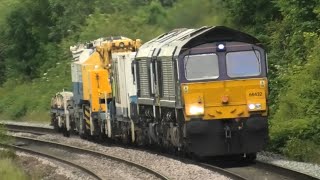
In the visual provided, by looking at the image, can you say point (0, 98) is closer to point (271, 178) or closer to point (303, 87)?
point (303, 87)

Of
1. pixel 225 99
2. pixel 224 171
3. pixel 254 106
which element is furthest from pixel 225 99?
pixel 224 171

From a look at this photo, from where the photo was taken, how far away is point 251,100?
63.4 feet

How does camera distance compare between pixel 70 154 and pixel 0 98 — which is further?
pixel 0 98

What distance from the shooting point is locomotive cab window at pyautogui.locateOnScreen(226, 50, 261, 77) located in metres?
19.5

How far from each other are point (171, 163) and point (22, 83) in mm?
41008

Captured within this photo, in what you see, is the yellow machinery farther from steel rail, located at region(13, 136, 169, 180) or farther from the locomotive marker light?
the locomotive marker light

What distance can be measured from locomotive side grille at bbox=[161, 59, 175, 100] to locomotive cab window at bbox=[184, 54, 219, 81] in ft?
2.28

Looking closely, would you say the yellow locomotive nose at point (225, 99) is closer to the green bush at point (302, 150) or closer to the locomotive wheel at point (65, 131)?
the green bush at point (302, 150)

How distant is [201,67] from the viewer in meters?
19.5

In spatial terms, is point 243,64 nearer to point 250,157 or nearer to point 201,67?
point 201,67

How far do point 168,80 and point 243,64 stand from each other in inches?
77.1

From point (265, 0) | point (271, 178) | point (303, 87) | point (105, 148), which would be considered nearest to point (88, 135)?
point (105, 148)

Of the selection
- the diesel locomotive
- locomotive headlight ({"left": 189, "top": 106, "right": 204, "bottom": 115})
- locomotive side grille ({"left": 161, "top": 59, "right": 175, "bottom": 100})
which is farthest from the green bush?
locomotive side grille ({"left": 161, "top": 59, "right": 175, "bottom": 100})

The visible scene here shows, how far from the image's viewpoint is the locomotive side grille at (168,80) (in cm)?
2014
